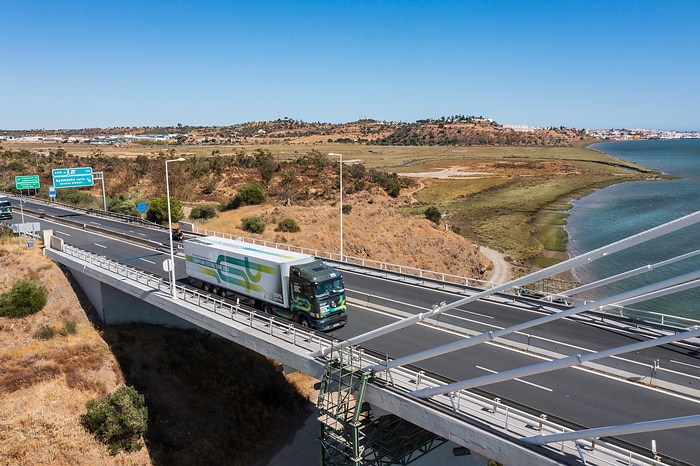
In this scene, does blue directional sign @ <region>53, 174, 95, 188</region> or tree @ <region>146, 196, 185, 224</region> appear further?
blue directional sign @ <region>53, 174, 95, 188</region>

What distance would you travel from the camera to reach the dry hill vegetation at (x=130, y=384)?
23.8 m

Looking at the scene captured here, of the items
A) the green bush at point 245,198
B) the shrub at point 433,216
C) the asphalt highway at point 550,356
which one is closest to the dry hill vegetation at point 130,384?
the asphalt highway at point 550,356

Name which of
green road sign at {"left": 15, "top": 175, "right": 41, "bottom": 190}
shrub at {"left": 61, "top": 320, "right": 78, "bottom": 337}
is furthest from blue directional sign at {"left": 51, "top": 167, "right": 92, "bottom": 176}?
shrub at {"left": 61, "top": 320, "right": 78, "bottom": 337}

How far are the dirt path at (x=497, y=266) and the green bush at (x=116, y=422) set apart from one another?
118 ft

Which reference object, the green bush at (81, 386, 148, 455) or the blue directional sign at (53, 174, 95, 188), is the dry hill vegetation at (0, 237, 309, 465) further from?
the blue directional sign at (53, 174, 95, 188)

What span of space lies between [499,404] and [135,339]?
83.1 feet

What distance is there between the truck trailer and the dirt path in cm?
3167

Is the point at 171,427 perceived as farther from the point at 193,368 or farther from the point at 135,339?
the point at 135,339

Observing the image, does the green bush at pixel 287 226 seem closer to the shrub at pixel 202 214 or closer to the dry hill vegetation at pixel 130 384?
the shrub at pixel 202 214

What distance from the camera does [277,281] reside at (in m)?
23.0

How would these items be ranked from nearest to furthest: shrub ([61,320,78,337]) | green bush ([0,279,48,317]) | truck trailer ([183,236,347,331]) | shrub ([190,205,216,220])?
truck trailer ([183,236,347,331]) → shrub ([61,320,78,337]) → green bush ([0,279,48,317]) → shrub ([190,205,216,220])

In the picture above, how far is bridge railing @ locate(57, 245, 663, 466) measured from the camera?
12.1 meters

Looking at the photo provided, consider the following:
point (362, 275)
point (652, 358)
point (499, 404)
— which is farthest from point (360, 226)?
point (499, 404)

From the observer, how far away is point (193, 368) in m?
31.0
